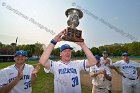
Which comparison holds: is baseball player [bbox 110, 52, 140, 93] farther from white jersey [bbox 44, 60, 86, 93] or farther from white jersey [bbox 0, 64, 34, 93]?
white jersey [bbox 0, 64, 34, 93]

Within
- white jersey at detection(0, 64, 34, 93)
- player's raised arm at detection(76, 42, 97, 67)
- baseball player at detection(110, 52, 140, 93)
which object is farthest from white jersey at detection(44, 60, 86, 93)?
baseball player at detection(110, 52, 140, 93)

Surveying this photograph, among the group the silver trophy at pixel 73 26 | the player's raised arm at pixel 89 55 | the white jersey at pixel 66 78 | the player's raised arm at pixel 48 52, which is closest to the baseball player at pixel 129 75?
the player's raised arm at pixel 89 55

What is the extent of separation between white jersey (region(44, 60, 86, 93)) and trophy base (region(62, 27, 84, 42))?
627 mm

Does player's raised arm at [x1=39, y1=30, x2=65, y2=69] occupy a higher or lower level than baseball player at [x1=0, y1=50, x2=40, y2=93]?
higher

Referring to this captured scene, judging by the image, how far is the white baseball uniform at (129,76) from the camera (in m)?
9.46

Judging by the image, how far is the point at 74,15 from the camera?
17.1 feet

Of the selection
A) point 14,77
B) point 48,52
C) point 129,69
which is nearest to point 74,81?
point 48,52

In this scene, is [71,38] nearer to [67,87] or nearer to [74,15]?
[74,15]

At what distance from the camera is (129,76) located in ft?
31.4

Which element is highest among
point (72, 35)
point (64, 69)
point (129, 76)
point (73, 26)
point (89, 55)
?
point (73, 26)

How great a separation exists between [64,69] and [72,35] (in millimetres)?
805

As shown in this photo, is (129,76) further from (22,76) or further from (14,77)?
(14,77)

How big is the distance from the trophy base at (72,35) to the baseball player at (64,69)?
0.37 feet

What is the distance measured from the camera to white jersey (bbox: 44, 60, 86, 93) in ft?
15.4
